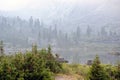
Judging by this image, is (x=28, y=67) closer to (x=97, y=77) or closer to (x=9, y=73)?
(x=9, y=73)

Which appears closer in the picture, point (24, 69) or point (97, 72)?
point (24, 69)

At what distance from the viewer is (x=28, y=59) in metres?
11.5

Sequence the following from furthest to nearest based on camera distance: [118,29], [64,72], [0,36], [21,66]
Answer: [118,29] < [0,36] < [64,72] < [21,66]

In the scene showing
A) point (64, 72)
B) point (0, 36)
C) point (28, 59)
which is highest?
point (0, 36)

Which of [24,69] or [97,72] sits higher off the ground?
[24,69]

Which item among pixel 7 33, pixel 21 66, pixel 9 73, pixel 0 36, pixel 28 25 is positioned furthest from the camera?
pixel 28 25

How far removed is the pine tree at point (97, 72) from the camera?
1146 cm

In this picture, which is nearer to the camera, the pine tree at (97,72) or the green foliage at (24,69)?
the green foliage at (24,69)

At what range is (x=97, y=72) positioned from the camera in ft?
37.8

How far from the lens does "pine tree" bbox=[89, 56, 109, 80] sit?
11461mm

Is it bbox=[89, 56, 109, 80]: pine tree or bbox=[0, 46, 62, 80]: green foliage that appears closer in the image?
bbox=[0, 46, 62, 80]: green foliage

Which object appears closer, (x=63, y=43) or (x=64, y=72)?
(x=64, y=72)

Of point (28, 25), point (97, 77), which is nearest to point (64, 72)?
point (97, 77)

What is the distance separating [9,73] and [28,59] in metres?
1.17
